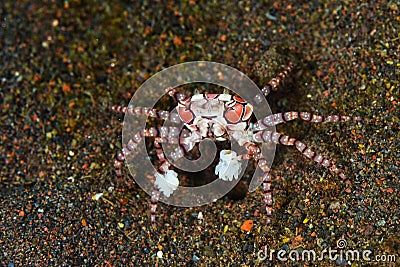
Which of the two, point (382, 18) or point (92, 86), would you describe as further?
point (92, 86)

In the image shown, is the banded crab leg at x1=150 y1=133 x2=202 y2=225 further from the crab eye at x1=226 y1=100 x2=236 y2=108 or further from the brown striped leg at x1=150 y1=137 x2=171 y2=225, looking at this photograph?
the crab eye at x1=226 y1=100 x2=236 y2=108

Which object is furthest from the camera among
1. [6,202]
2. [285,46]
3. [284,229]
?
[285,46]

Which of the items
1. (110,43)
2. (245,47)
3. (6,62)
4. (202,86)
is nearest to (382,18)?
(245,47)

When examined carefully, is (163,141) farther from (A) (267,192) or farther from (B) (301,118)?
(B) (301,118)

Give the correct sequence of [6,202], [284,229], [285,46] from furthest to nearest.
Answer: [285,46]
[6,202]
[284,229]

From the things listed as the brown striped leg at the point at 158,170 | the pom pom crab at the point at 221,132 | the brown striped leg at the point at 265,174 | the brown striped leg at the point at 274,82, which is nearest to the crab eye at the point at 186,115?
the pom pom crab at the point at 221,132

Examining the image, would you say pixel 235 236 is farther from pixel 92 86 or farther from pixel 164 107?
pixel 92 86

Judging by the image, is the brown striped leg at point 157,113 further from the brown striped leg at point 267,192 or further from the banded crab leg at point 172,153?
the brown striped leg at point 267,192
